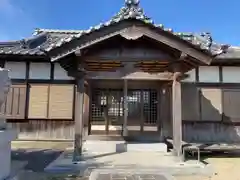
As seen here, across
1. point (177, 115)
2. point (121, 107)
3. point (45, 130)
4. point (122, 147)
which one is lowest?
point (122, 147)

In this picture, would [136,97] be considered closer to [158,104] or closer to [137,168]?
[158,104]

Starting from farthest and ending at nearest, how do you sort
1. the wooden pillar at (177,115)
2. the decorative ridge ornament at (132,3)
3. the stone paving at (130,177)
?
the decorative ridge ornament at (132,3) → the wooden pillar at (177,115) → the stone paving at (130,177)

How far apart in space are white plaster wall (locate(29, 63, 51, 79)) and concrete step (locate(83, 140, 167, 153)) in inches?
177

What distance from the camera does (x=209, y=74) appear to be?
1229 cm

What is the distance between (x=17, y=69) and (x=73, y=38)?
635cm

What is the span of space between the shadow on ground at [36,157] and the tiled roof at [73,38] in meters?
3.37

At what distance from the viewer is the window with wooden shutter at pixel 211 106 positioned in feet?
39.4

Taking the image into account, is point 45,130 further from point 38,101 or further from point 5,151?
point 5,151

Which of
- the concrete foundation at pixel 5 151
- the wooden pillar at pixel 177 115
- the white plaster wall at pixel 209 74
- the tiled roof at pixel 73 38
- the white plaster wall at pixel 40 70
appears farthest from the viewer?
the white plaster wall at pixel 40 70

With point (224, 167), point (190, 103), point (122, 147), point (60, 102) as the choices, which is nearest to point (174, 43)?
point (224, 167)

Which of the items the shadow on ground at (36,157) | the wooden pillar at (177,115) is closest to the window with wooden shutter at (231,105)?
the wooden pillar at (177,115)

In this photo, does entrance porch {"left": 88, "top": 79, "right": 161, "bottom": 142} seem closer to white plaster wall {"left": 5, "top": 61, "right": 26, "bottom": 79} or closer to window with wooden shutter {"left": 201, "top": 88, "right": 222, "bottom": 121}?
window with wooden shutter {"left": 201, "top": 88, "right": 222, "bottom": 121}

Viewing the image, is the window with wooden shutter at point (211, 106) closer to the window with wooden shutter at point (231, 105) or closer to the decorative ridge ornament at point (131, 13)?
the window with wooden shutter at point (231, 105)

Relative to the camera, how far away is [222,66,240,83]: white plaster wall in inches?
483
